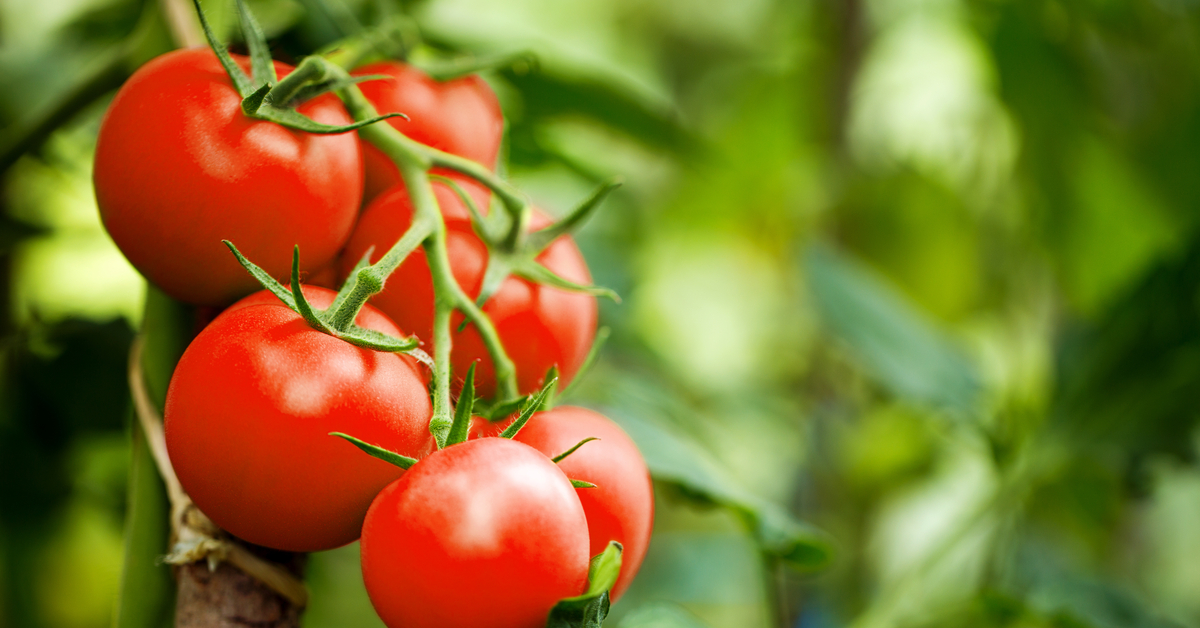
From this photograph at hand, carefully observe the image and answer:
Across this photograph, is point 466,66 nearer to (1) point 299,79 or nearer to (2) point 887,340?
(1) point 299,79

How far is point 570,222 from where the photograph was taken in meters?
0.28

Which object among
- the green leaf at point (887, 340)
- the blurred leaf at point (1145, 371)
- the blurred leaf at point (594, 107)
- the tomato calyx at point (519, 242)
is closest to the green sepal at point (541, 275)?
the tomato calyx at point (519, 242)

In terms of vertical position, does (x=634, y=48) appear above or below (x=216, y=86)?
below

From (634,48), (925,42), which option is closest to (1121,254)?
(925,42)

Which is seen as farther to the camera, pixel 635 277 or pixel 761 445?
pixel 761 445

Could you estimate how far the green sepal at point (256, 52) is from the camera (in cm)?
24

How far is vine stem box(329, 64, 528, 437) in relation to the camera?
0.23 meters

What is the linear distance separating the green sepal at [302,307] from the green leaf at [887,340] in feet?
1.46

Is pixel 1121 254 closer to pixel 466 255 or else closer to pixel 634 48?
pixel 466 255

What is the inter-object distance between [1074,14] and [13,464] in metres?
0.92

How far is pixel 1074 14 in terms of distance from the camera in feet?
2.53

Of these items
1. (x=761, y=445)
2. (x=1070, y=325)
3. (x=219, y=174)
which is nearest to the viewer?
(x=219, y=174)

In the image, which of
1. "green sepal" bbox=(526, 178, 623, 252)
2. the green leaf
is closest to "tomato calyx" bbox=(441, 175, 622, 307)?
"green sepal" bbox=(526, 178, 623, 252)

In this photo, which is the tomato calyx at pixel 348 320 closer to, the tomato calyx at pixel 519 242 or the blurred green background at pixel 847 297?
the tomato calyx at pixel 519 242
